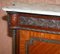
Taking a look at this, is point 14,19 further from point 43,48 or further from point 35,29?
point 43,48

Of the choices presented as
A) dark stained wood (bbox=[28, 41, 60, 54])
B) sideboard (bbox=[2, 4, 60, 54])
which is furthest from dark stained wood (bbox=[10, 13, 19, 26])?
dark stained wood (bbox=[28, 41, 60, 54])

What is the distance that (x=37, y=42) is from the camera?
1162 mm

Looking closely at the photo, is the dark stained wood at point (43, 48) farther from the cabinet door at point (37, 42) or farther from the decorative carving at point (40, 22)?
the decorative carving at point (40, 22)

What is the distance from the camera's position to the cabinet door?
1131 mm

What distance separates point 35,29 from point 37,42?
0.10 m

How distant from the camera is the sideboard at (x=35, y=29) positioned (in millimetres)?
1102

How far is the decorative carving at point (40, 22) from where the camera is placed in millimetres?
1099

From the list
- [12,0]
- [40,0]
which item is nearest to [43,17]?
[40,0]

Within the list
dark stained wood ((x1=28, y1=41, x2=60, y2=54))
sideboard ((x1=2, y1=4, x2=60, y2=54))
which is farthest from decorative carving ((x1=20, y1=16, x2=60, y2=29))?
dark stained wood ((x1=28, y1=41, x2=60, y2=54))

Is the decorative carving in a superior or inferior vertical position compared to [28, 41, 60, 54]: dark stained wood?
superior

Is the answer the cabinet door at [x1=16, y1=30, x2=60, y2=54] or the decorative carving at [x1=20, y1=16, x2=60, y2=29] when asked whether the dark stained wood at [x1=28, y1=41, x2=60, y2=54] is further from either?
the decorative carving at [x1=20, y1=16, x2=60, y2=29]

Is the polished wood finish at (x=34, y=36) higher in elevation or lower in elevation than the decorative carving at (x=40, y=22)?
lower

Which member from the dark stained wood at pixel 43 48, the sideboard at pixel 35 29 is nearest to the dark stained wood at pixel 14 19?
the sideboard at pixel 35 29

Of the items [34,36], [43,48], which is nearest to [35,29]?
[34,36]
